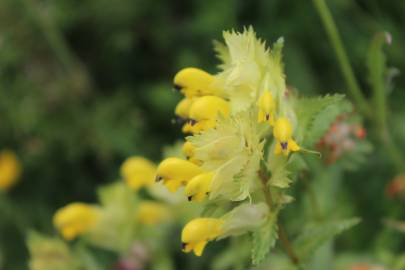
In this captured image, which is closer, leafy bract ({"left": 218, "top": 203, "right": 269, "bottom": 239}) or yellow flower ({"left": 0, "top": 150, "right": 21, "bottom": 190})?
leafy bract ({"left": 218, "top": 203, "right": 269, "bottom": 239})

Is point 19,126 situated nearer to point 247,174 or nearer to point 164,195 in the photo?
point 164,195

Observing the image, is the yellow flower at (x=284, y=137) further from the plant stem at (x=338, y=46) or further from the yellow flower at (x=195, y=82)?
the plant stem at (x=338, y=46)

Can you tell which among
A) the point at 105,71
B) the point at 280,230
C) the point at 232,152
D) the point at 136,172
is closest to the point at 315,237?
the point at 280,230

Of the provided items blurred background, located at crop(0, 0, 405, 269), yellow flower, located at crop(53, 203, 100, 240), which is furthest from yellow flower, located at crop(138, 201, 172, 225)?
blurred background, located at crop(0, 0, 405, 269)

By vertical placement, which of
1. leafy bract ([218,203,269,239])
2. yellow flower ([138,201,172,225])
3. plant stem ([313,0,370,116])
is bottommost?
leafy bract ([218,203,269,239])

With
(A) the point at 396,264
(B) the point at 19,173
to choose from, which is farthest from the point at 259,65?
Answer: (B) the point at 19,173

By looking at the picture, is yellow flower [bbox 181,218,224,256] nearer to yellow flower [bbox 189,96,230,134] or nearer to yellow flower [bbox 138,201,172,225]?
yellow flower [bbox 189,96,230,134]
